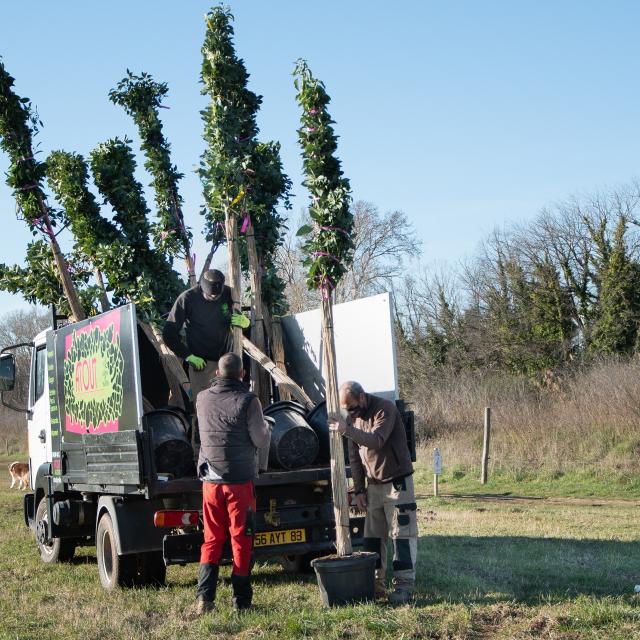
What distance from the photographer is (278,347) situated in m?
10.1

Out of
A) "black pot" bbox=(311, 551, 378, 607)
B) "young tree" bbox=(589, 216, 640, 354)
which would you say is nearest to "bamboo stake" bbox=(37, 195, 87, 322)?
"black pot" bbox=(311, 551, 378, 607)

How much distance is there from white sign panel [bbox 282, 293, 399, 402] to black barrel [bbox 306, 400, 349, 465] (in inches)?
20.6

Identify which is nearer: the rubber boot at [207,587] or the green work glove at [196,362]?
the rubber boot at [207,587]

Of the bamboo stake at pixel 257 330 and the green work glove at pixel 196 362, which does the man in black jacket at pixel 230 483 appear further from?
the bamboo stake at pixel 257 330

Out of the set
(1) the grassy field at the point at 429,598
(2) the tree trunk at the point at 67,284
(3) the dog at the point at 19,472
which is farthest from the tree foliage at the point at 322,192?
(3) the dog at the point at 19,472

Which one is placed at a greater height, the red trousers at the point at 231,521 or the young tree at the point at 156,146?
the young tree at the point at 156,146

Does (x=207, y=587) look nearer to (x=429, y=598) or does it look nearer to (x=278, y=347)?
(x=429, y=598)

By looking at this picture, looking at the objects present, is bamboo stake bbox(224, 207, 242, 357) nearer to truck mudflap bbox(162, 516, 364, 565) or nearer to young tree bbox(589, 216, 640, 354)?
truck mudflap bbox(162, 516, 364, 565)

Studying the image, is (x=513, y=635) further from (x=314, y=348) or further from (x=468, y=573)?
(x=314, y=348)

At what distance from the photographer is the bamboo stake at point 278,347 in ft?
32.3

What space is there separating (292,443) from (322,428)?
34 centimetres

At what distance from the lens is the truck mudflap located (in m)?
7.98

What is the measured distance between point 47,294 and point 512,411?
49.4ft

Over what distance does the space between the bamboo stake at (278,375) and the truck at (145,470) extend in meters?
0.31
